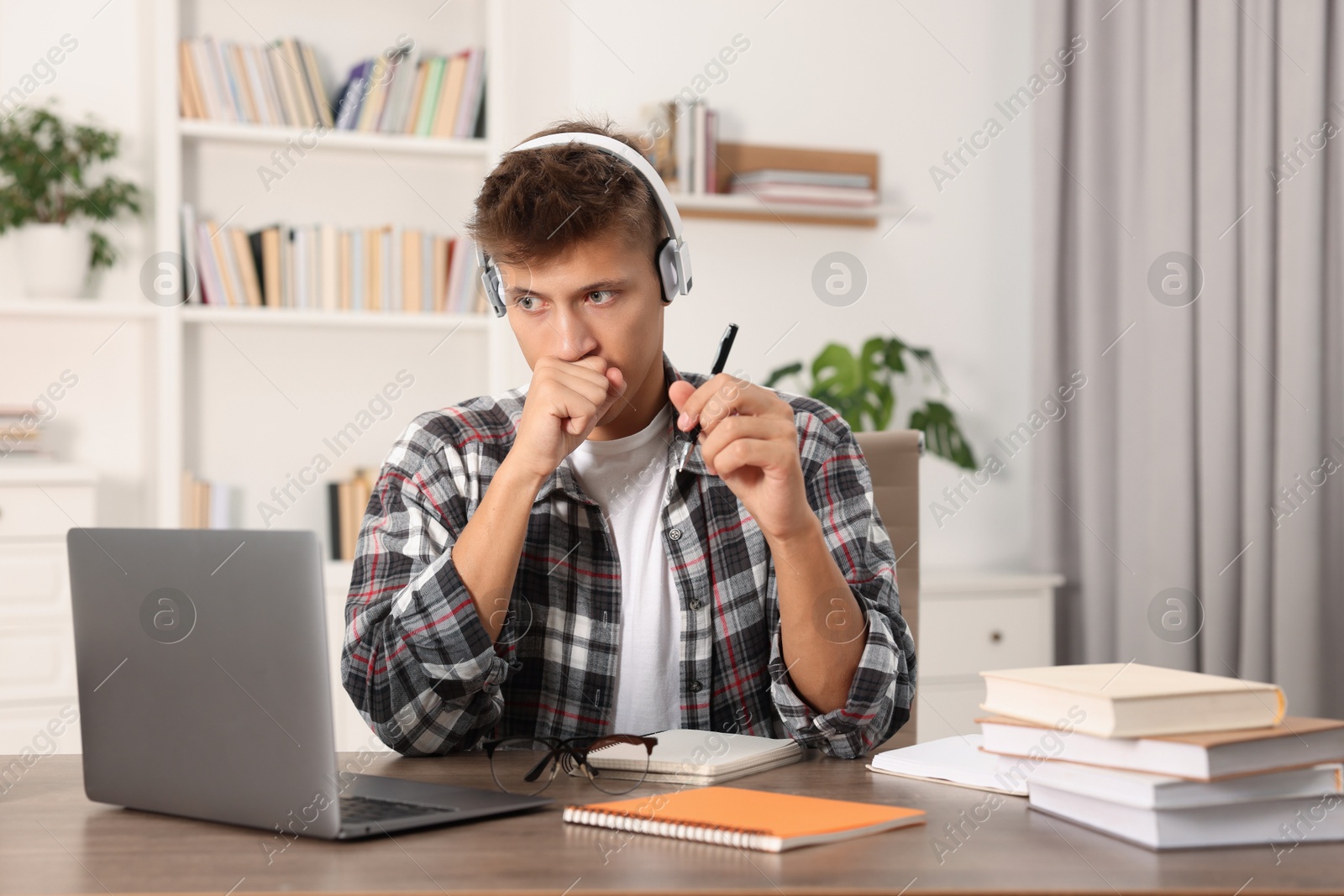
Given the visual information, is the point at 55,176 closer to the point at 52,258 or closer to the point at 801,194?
the point at 52,258

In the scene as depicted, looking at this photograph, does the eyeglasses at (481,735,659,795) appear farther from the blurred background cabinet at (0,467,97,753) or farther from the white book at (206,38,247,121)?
the white book at (206,38,247,121)

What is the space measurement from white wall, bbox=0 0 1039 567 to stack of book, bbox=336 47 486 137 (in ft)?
0.40

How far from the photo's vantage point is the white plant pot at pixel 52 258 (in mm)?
2734

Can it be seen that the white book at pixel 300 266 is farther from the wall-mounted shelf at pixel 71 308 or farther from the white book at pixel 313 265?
the wall-mounted shelf at pixel 71 308

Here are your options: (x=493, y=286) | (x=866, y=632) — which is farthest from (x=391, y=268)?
(x=866, y=632)

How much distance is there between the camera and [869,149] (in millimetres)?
3408

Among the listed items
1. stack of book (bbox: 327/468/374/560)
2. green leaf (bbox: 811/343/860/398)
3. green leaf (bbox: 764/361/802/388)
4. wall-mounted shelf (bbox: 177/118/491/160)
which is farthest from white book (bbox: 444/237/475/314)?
green leaf (bbox: 811/343/860/398)

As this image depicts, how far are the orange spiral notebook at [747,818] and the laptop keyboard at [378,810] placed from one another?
0.33ft

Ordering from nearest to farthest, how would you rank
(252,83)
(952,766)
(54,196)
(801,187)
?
1. (952,766)
2. (54,196)
3. (252,83)
4. (801,187)

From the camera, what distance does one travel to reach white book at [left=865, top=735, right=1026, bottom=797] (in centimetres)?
93

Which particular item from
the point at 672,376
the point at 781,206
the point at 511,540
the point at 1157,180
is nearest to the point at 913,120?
the point at 781,206

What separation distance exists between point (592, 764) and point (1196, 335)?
2231 mm

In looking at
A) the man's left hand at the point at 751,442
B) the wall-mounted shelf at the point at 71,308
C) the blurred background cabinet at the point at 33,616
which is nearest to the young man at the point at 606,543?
the man's left hand at the point at 751,442

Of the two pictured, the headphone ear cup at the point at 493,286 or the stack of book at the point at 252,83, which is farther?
the stack of book at the point at 252,83
